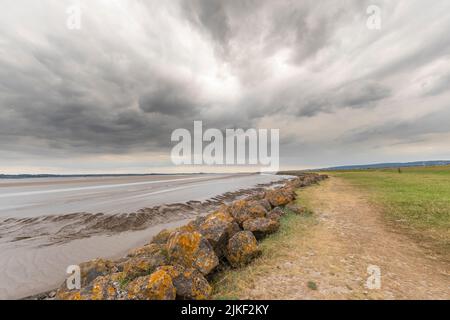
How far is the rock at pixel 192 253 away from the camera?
4965 mm

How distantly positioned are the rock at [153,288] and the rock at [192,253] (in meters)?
1.19

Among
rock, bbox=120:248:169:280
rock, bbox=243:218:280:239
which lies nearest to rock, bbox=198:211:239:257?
rock, bbox=243:218:280:239

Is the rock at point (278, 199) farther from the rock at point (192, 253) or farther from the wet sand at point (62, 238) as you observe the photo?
the rock at point (192, 253)

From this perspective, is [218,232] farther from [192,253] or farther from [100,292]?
[100,292]

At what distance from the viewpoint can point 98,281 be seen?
3.91m

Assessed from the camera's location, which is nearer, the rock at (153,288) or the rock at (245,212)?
the rock at (153,288)

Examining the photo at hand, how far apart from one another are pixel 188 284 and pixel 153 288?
0.77 meters

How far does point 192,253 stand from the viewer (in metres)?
5.12

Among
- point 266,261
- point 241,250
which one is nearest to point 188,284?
point 241,250

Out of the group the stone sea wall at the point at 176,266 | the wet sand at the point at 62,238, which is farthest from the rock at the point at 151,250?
the wet sand at the point at 62,238

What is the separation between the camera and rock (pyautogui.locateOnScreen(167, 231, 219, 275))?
4965 millimetres

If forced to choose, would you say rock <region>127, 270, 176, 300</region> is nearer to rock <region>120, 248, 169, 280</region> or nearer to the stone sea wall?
the stone sea wall
